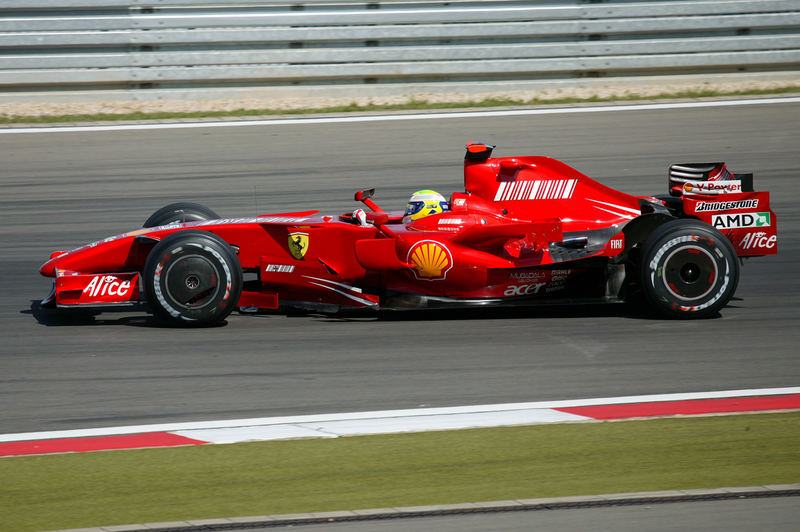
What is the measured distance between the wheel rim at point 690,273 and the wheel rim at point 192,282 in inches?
136

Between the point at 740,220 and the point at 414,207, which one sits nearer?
the point at 740,220

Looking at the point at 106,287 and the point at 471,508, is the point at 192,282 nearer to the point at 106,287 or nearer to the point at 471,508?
the point at 106,287

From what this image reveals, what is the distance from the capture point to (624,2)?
53.2ft

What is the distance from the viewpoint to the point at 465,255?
781 cm

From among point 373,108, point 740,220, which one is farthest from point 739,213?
point 373,108

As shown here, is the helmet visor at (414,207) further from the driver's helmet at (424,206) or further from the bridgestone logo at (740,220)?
the bridgestone logo at (740,220)

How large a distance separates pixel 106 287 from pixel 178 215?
132cm

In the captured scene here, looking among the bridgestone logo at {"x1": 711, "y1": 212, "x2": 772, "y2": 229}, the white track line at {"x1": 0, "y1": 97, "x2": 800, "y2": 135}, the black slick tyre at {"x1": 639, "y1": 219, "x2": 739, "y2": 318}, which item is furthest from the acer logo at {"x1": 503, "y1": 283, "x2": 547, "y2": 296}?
the white track line at {"x1": 0, "y1": 97, "x2": 800, "y2": 135}

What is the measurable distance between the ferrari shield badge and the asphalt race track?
569 mm

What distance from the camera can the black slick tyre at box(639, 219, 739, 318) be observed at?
7754mm

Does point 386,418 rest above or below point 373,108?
below

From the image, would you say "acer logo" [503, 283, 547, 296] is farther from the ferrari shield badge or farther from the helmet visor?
the ferrari shield badge

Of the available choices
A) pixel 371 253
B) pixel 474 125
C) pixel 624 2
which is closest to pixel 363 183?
pixel 474 125

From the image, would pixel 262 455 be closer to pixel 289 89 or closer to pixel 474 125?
pixel 474 125
